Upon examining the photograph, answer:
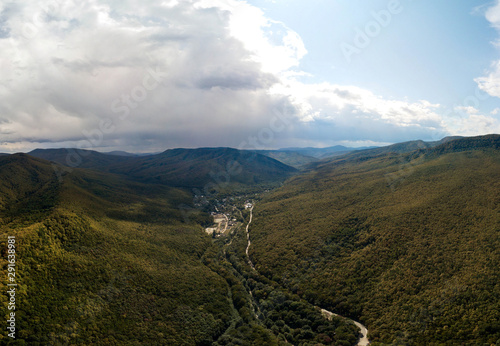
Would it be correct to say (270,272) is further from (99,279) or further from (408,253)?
(99,279)

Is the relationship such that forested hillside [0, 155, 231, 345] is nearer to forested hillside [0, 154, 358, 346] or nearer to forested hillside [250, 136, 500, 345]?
forested hillside [0, 154, 358, 346]

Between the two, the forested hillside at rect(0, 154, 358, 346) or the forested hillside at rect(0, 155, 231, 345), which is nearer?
the forested hillside at rect(0, 155, 231, 345)

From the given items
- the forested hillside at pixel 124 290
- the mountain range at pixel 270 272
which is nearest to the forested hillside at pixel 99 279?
the forested hillside at pixel 124 290

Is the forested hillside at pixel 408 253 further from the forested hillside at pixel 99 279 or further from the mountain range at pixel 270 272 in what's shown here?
the forested hillside at pixel 99 279

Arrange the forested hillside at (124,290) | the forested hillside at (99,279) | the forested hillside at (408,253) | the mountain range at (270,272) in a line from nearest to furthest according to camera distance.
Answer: the forested hillside at (99,279), the forested hillside at (124,290), the mountain range at (270,272), the forested hillside at (408,253)

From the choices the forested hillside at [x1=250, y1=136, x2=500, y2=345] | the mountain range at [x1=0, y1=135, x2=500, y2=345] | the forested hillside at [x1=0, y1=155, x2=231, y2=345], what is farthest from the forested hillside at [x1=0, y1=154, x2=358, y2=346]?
the forested hillside at [x1=250, y1=136, x2=500, y2=345]

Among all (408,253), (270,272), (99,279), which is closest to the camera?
(99,279)

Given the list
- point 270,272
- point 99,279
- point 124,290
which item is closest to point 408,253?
point 270,272

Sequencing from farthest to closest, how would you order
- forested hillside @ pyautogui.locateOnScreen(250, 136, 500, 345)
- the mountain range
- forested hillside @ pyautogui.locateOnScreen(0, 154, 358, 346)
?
forested hillside @ pyautogui.locateOnScreen(250, 136, 500, 345), the mountain range, forested hillside @ pyautogui.locateOnScreen(0, 154, 358, 346)

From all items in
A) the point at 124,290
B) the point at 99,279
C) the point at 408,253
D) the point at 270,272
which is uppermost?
the point at 408,253
